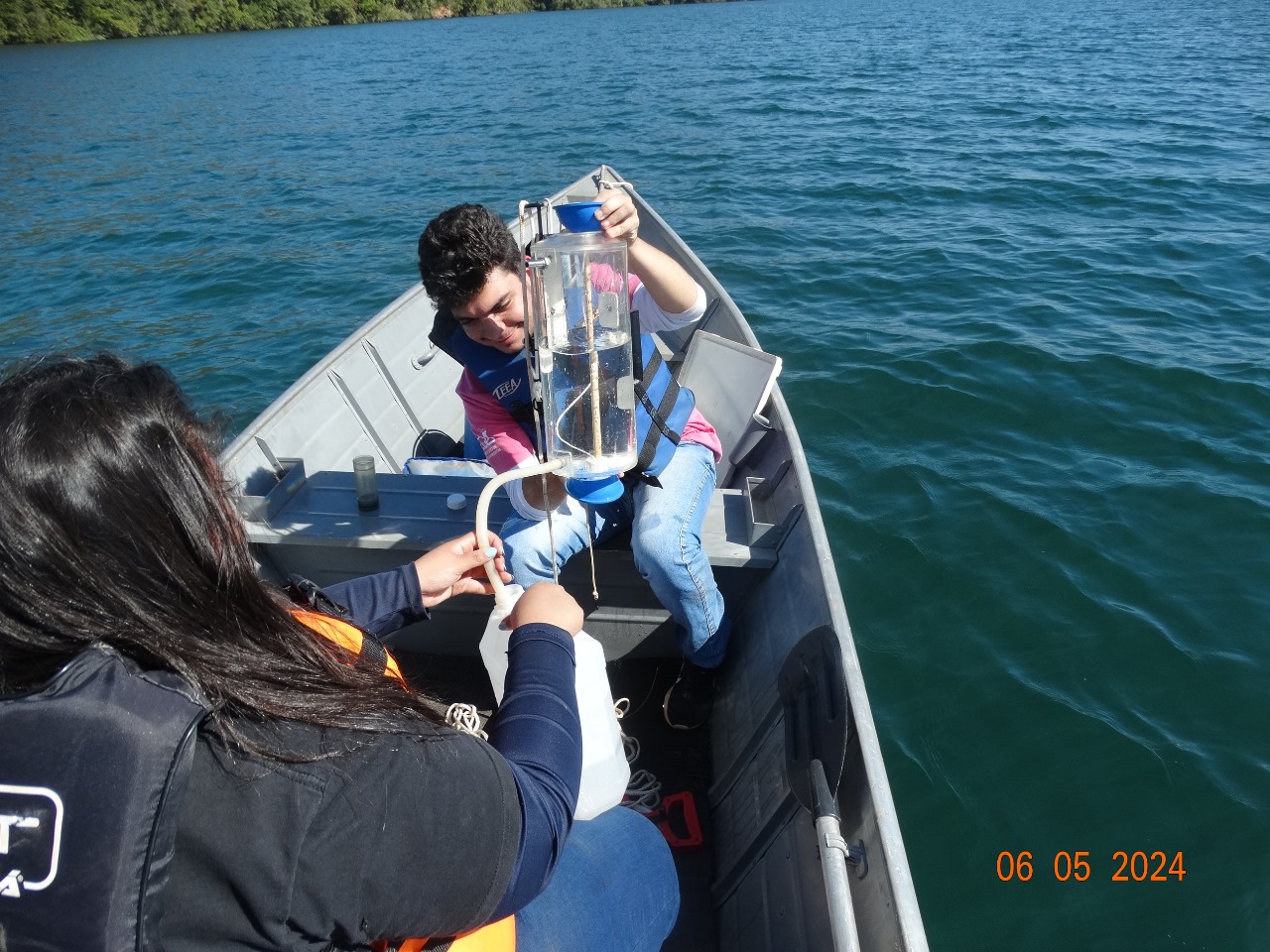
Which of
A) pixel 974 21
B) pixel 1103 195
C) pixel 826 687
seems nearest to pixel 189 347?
pixel 826 687

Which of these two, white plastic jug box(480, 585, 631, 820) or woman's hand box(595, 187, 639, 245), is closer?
white plastic jug box(480, 585, 631, 820)

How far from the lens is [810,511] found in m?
3.00

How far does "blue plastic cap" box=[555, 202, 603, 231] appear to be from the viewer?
92.1 inches

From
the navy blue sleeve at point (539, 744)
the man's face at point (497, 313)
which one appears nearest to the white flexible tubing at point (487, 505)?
the navy blue sleeve at point (539, 744)

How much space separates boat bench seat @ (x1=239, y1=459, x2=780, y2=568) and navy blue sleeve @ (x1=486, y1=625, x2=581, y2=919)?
4.74 ft

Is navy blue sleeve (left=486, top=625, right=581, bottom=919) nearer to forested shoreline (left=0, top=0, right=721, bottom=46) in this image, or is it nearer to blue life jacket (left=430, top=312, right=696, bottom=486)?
blue life jacket (left=430, top=312, right=696, bottom=486)

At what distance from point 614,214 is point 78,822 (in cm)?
191

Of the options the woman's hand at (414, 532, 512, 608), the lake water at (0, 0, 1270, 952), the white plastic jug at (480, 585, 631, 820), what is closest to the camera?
the white plastic jug at (480, 585, 631, 820)

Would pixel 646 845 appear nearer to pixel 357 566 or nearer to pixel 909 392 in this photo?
pixel 357 566

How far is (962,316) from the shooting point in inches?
308

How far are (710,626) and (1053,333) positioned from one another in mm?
5698

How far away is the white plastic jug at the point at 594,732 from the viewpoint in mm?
2123

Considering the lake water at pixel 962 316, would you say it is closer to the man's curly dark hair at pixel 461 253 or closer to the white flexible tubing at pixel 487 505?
the white flexible tubing at pixel 487 505
